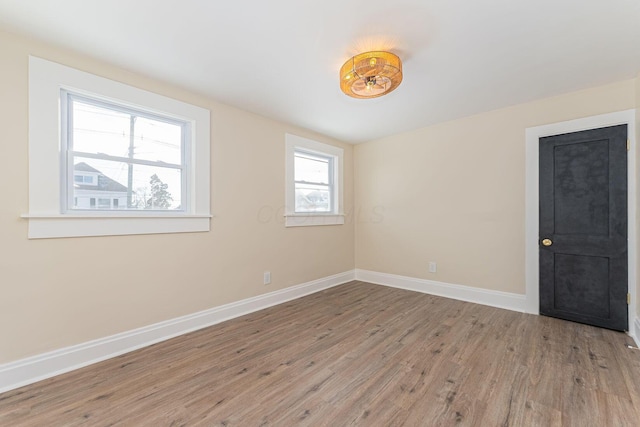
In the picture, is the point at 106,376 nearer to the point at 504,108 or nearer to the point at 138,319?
the point at 138,319

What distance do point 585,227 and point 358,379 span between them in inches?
107

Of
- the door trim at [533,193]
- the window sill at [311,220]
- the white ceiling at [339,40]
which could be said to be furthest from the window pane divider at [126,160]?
the door trim at [533,193]

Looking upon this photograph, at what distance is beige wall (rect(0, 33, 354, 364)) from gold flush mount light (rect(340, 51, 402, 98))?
1.49 meters

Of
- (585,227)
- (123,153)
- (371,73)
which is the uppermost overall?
(371,73)

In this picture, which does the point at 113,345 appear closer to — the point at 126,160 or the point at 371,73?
the point at 126,160

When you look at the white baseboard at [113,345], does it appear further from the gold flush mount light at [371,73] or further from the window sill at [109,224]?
the gold flush mount light at [371,73]

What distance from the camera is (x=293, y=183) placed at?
3645 mm

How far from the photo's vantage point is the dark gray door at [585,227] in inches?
99.0

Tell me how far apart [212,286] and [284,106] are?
2.11 m

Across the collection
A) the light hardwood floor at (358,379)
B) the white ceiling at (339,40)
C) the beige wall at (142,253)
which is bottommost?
the light hardwood floor at (358,379)

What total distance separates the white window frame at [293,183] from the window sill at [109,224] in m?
1.16

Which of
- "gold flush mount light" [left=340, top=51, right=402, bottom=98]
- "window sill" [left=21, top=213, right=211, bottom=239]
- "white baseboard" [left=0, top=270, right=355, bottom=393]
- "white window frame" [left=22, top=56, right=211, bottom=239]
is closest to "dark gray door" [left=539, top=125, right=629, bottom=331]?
"gold flush mount light" [left=340, top=51, right=402, bottom=98]

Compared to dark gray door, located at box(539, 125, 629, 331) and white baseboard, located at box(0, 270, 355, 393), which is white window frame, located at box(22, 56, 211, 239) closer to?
white baseboard, located at box(0, 270, 355, 393)

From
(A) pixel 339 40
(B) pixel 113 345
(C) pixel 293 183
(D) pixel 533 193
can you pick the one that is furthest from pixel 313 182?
(B) pixel 113 345
